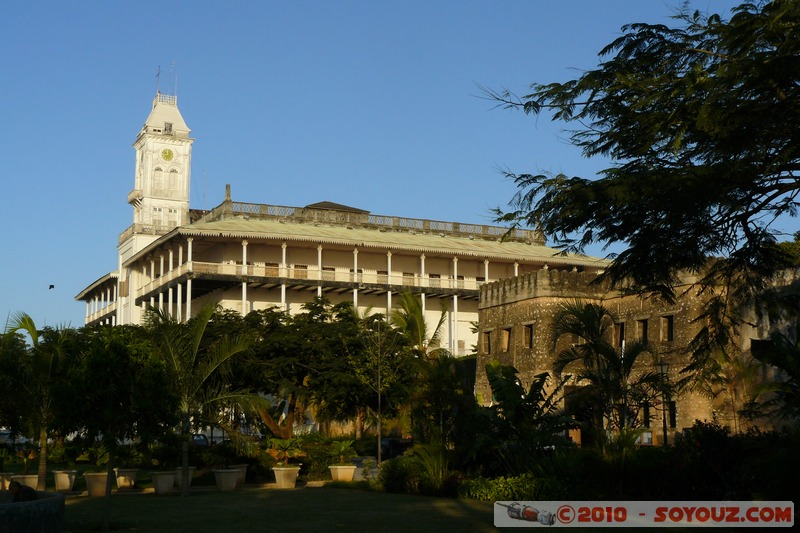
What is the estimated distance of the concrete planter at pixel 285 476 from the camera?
22.1m

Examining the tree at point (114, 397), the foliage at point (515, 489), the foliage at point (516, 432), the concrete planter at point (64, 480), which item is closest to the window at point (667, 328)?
the foliage at point (516, 432)

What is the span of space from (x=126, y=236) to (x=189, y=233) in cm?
1961

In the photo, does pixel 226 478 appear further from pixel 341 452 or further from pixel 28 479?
pixel 28 479

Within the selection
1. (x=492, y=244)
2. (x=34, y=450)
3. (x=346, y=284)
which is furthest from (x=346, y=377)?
(x=492, y=244)

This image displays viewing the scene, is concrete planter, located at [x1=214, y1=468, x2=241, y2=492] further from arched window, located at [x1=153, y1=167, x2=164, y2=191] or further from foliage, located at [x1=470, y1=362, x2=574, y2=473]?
arched window, located at [x1=153, y1=167, x2=164, y2=191]

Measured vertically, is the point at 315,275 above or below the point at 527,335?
above

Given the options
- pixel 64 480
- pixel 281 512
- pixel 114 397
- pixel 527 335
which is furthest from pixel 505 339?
pixel 114 397

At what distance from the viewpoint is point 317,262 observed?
187 feet

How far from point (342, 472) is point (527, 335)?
55.6 feet

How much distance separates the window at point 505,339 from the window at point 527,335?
1188 mm

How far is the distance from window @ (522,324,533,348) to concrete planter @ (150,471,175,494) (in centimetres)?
2009

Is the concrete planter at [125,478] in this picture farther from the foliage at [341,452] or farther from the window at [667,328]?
the window at [667,328]

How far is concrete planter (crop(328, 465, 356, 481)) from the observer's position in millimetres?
23422

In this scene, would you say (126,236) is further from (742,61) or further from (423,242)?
(742,61)
